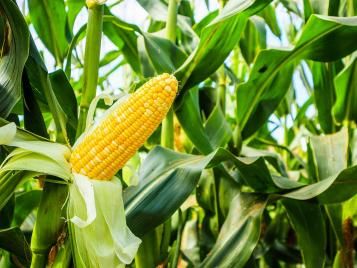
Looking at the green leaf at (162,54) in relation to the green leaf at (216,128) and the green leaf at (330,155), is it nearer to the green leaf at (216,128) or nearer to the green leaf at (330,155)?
the green leaf at (216,128)

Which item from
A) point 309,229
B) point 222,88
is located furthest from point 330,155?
point 222,88

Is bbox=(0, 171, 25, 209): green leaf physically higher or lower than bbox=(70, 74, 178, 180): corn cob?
lower

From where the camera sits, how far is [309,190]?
1.01 meters

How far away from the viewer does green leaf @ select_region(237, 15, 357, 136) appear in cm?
104

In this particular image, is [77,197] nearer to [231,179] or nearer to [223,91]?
[231,179]

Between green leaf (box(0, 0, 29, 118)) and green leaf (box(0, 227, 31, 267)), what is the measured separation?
0.77 ft

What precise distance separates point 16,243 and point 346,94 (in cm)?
88

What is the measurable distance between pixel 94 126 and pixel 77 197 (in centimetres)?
12

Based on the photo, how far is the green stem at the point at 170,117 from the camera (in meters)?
1.19

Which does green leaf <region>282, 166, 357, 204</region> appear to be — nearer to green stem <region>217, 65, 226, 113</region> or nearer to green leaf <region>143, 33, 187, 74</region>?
green leaf <region>143, 33, 187, 74</region>

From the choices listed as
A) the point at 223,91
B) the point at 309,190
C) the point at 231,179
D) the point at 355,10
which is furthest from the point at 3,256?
the point at 355,10

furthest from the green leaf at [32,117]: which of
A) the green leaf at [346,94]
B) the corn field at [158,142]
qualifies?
the green leaf at [346,94]

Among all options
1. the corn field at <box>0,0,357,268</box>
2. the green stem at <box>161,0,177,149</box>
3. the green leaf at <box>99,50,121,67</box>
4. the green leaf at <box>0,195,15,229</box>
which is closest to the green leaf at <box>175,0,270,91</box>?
the corn field at <box>0,0,357,268</box>

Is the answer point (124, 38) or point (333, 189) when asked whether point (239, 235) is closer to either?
point (333, 189)
